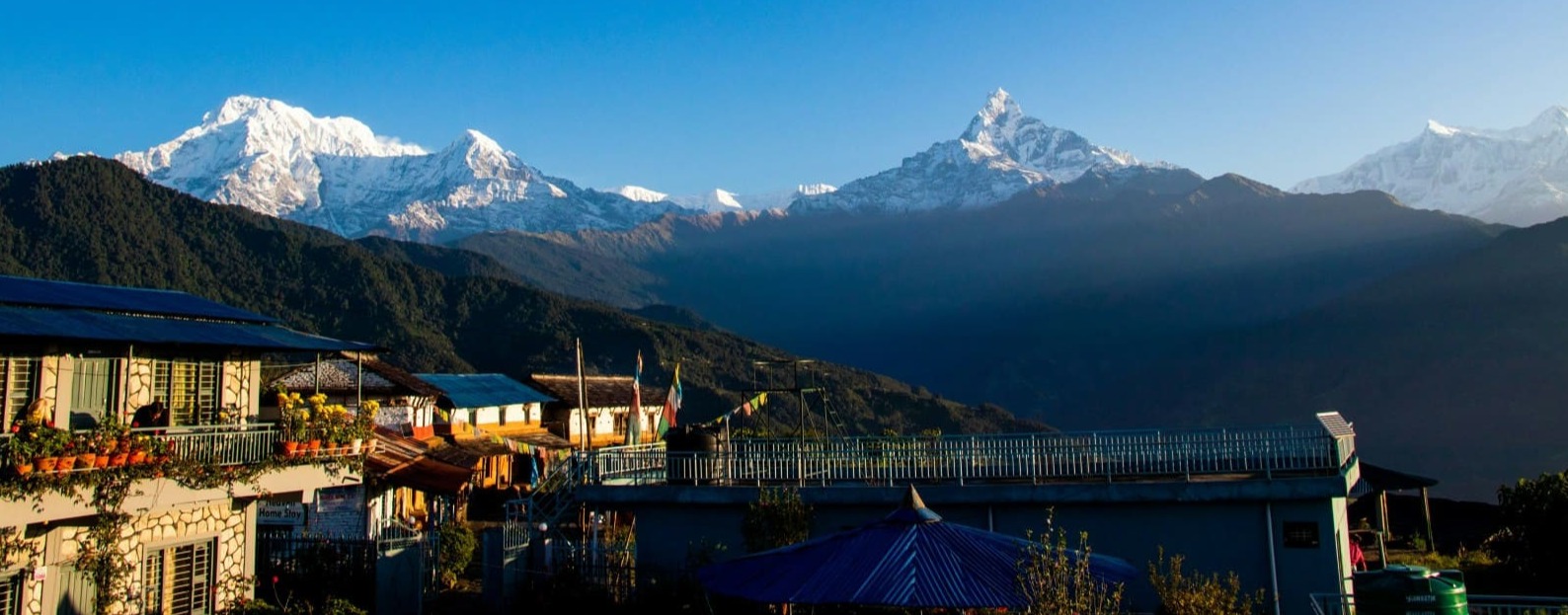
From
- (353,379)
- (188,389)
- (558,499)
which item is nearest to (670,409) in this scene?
(558,499)

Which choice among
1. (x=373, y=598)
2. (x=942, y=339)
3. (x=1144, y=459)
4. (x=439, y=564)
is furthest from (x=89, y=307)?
(x=942, y=339)

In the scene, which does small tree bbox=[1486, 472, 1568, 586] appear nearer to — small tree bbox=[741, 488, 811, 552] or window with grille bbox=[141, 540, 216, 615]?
small tree bbox=[741, 488, 811, 552]

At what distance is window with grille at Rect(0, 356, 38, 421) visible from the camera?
49.2ft

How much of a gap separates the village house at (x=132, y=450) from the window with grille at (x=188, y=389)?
18 mm

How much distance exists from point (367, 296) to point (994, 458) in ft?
327

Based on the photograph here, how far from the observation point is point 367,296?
108625 millimetres

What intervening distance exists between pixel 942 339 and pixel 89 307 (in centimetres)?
16389

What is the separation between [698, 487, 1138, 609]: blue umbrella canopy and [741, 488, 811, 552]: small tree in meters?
6.06

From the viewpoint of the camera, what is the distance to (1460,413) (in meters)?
98.7

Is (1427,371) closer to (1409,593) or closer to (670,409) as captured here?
(670,409)

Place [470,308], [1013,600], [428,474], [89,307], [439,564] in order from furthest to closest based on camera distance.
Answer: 1. [470,308]
2. [428,474]
3. [439,564]
4. [89,307]
5. [1013,600]

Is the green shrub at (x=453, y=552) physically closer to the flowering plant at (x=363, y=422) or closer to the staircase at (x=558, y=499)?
the staircase at (x=558, y=499)

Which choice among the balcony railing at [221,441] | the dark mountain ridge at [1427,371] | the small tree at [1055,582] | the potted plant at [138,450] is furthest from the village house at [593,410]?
the dark mountain ridge at [1427,371]

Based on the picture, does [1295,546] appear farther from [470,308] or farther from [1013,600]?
[470,308]
